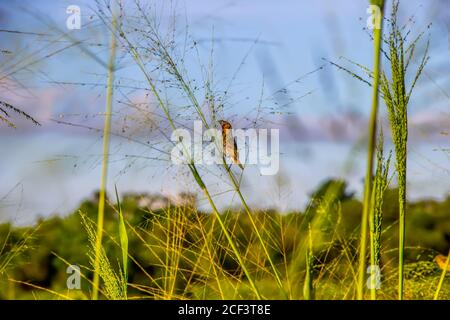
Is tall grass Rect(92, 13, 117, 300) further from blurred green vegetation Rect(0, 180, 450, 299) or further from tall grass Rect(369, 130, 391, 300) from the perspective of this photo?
tall grass Rect(369, 130, 391, 300)

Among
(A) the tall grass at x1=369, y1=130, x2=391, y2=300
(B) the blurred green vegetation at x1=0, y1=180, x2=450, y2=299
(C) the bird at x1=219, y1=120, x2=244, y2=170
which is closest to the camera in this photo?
(A) the tall grass at x1=369, y1=130, x2=391, y2=300

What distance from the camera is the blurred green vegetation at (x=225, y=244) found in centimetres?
229

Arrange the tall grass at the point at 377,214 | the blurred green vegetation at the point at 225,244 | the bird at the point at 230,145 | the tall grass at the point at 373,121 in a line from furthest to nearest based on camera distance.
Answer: the blurred green vegetation at the point at 225,244 → the bird at the point at 230,145 → the tall grass at the point at 377,214 → the tall grass at the point at 373,121

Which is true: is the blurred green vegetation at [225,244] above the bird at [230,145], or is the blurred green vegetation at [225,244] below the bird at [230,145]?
below

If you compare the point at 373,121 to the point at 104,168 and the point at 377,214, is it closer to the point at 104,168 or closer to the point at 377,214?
the point at 377,214

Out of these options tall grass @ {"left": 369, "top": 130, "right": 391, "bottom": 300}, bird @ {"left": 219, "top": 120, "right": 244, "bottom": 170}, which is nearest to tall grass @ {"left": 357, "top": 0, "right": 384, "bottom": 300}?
tall grass @ {"left": 369, "top": 130, "right": 391, "bottom": 300}

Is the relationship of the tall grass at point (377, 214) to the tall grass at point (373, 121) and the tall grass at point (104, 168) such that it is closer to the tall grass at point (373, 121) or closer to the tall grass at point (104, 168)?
the tall grass at point (373, 121)

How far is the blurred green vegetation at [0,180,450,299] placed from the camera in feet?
7.51

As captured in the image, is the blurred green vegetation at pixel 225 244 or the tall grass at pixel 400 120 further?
the blurred green vegetation at pixel 225 244

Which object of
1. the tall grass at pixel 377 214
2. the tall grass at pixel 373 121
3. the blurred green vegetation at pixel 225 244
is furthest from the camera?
the blurred green vegetation at pixel 225 244

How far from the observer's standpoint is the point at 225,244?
2641 millimetres

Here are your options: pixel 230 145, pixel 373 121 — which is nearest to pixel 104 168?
pixel 230 145

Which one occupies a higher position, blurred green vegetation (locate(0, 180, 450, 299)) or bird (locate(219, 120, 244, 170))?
bird (locate(219, 120, 244, 170))

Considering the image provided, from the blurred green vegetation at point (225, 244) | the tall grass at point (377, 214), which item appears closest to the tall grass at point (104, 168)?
the blurred green vegetation at point (225, 244)
